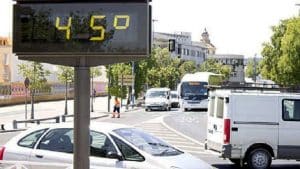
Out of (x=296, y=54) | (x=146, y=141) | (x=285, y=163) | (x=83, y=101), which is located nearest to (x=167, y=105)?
(x=296, y=54)

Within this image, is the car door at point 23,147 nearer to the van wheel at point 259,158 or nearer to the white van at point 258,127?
the white van at point 258,127

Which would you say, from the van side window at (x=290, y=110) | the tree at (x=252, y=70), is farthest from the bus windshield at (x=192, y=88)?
the tree at (x=252, y=70)

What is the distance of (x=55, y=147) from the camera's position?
10.5m

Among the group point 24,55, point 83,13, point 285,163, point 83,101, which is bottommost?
point 285,163

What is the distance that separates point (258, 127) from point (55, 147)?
6670 millimetres

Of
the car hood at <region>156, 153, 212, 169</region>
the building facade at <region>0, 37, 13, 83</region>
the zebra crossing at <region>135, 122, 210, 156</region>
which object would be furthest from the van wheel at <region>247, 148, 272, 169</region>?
the building facade at <region>0, 37, 13, 83</region>

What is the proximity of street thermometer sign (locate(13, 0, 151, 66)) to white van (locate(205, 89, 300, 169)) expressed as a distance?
10.3 m

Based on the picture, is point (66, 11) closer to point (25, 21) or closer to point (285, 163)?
point (25, 21)

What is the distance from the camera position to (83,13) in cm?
553

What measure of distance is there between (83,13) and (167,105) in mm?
54233

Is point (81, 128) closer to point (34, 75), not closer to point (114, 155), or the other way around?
point (114, 155)

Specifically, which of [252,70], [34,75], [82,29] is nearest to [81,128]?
[82,29]

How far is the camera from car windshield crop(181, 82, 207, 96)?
55.4 meters

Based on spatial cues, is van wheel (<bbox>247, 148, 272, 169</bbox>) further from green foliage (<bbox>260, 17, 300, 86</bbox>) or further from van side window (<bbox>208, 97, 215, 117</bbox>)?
green foliage (<bbox>260, 17, 300, 86</bbox>)
